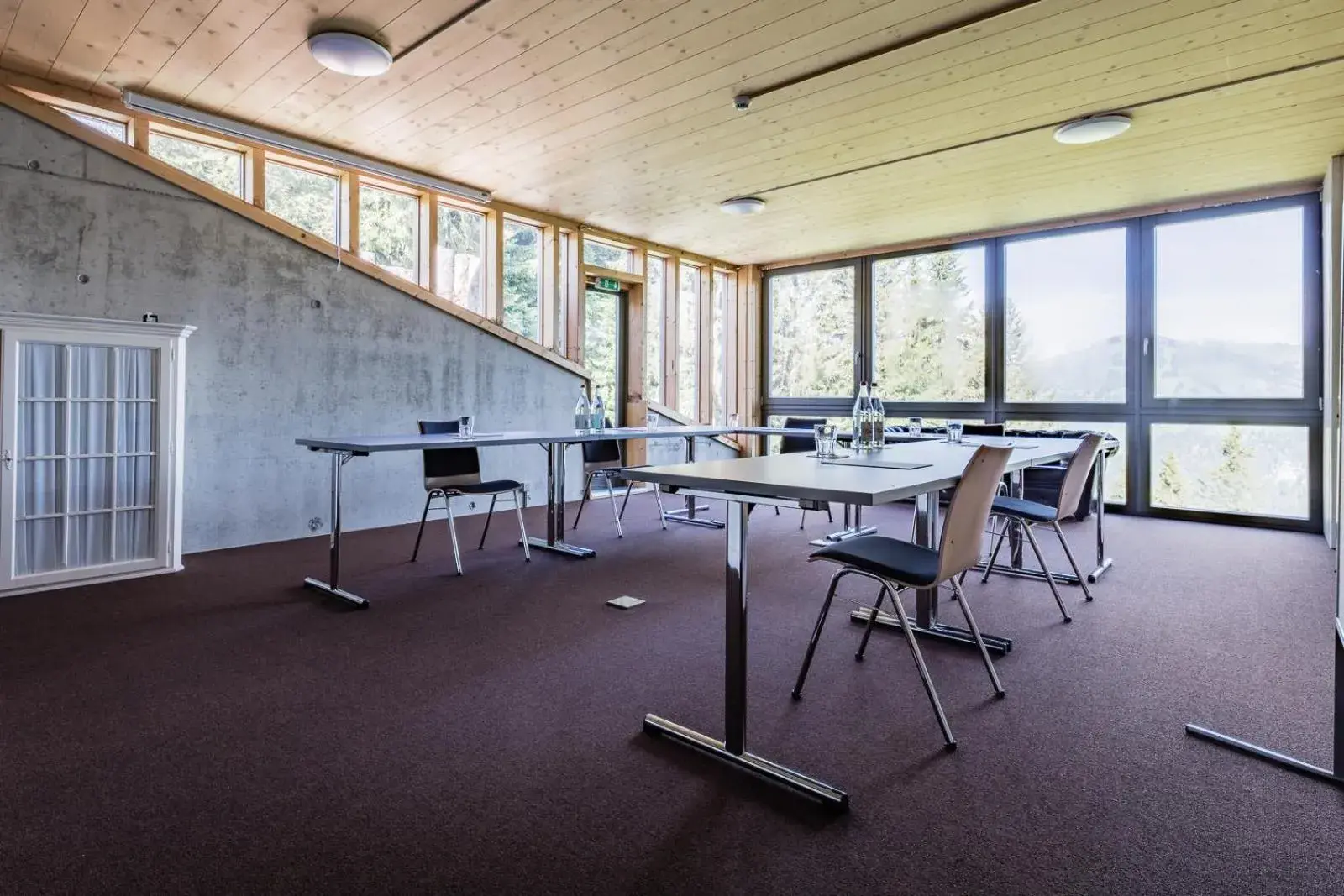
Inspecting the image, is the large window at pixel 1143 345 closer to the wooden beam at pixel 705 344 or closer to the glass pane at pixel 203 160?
the wooden beam at pixel 705 344

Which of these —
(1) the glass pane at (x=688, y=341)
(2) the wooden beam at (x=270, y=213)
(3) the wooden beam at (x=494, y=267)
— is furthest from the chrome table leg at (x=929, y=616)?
(1) the glass pane at (x=688, y=341)

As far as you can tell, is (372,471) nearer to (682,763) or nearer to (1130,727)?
(682,763)

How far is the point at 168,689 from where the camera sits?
251 cm

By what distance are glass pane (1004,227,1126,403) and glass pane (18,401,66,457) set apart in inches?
304

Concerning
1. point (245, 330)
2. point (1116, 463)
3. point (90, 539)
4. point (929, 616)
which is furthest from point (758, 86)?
point (1116, 463)

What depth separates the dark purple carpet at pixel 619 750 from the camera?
1.57m

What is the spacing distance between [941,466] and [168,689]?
2.79 metres

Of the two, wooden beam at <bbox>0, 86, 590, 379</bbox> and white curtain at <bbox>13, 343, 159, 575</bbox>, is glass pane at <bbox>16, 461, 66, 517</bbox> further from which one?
wooden beam at <bbox>0, 86, 590, 379</bbox>

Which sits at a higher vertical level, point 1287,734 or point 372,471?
point 372,471

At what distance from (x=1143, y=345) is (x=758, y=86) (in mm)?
4695

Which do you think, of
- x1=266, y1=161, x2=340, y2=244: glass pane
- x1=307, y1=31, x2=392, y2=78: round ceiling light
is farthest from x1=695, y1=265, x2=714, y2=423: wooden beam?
x1=307, y1=31, x2=392, y2=78: round ceiling light

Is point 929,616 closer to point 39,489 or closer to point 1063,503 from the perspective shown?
point 1063,503

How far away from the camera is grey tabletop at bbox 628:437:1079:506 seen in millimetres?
1777

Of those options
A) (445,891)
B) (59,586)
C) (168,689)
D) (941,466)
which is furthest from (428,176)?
(445,891)
